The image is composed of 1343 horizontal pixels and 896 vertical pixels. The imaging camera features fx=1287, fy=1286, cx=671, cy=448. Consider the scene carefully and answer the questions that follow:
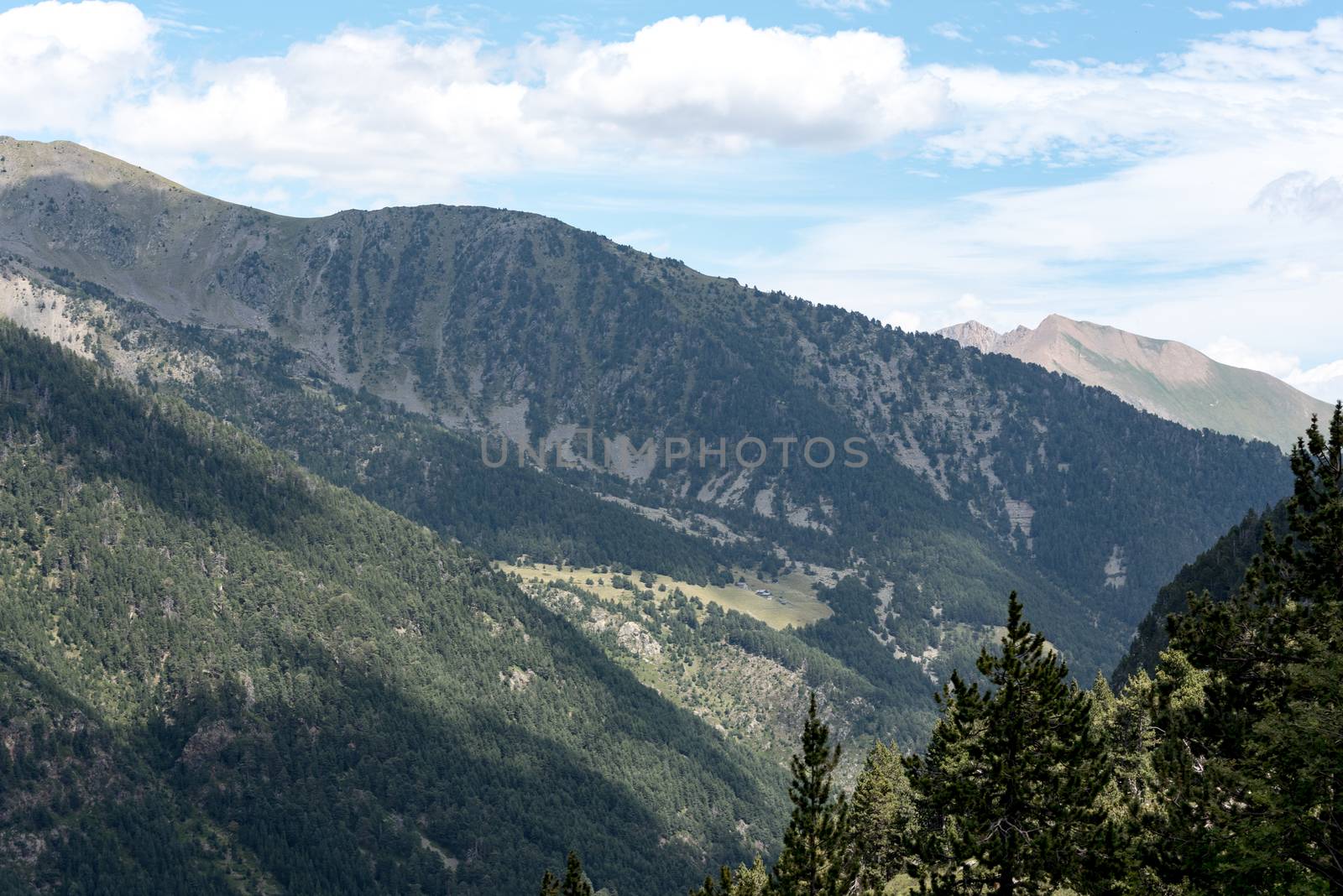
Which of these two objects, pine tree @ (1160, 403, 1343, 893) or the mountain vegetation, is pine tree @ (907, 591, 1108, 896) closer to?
the mountain vegetation

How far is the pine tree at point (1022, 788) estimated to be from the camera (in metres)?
54.4

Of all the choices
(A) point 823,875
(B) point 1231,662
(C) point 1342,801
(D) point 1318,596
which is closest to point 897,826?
(A) point 823,875

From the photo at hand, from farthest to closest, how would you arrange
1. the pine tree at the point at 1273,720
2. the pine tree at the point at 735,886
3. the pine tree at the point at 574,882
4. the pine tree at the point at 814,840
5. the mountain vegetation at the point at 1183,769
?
the pine tree at the point at 735,886
the pine tree at the point at 574,882
the pine tree at the point at 814,840
the mountain vegetation at the point at 1183,769
the pine tree at the point at 1273,720

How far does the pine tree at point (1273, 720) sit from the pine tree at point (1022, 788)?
155 inches

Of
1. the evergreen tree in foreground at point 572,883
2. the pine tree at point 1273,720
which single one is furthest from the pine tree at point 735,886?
the pine tree at point 1273,720

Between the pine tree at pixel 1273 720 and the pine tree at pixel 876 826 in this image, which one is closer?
the pine tree at pixel 1273 720

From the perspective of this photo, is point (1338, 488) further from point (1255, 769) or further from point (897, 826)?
point (897, 826)

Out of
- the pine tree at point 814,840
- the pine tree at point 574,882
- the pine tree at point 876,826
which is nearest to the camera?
the pine tree at point 814,840

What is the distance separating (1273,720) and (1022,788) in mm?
10895

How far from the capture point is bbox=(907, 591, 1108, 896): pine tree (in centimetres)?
5444

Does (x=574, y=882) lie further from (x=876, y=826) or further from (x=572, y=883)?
(x=876, y=826)

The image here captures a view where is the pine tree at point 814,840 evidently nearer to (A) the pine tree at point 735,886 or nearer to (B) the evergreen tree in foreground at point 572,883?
(A) the pine tree at point 735,886

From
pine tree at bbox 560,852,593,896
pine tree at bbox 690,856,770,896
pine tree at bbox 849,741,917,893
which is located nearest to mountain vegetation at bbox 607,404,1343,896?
pine tree at bbox 690,856,770,896

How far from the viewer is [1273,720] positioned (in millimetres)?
49281
